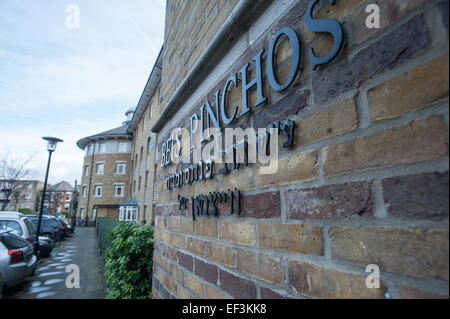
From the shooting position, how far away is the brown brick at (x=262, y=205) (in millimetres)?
936

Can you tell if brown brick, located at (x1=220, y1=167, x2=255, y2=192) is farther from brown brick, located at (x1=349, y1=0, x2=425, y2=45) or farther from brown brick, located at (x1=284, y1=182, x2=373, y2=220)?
brown brick, located at (x1=349, y1=0, x2=425, y2=45)

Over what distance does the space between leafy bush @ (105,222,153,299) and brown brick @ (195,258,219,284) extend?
2.64 metres

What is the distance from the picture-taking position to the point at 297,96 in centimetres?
89

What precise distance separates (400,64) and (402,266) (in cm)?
48

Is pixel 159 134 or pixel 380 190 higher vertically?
pixel 159 134

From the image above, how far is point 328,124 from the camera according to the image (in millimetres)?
760

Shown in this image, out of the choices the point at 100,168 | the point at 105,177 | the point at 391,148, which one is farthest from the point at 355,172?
the point at 100,168

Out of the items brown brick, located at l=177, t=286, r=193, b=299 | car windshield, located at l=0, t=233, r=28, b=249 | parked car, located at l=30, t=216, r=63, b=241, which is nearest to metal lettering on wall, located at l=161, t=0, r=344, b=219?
brown brick, located at l=177, t=286, r=193, b=299

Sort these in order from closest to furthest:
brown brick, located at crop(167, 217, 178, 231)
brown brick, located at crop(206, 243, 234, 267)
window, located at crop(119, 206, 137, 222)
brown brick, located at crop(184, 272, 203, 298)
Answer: brown brick, located at crop(206, 243, 234, 267), brown brick, located at crop(184, 272, 203, 298), brown brick, located at crop(167, 217, 178, 231), window, located at crop(119, 206, 137, 222)

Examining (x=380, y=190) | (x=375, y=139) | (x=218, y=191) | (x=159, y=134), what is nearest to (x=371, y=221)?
(x=380, y=190)

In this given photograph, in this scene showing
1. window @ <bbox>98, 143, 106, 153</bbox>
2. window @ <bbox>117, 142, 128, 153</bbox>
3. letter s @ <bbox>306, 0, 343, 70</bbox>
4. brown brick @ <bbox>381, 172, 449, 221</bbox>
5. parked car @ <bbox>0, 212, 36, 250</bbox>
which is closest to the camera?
brown brick @ <bbox>381, 172, 449, 221</bbox>

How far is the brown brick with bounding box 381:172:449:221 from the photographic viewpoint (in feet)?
1.65

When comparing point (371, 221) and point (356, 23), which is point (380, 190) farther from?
point (356, 23)

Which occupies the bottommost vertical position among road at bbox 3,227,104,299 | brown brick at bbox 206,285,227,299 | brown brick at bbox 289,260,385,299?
road at bbox 3,227,104,299
